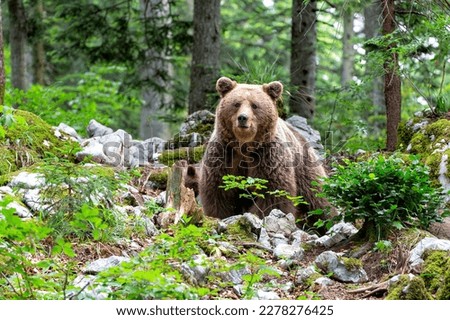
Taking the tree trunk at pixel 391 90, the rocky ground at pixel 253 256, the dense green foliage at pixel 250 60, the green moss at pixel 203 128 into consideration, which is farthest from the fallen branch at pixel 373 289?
the green moss at pixel 203 128

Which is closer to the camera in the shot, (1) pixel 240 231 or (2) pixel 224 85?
(1) pixel 240 231

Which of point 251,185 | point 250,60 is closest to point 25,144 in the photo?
point 251,185

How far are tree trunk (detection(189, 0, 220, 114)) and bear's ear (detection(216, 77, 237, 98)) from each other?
4.25m

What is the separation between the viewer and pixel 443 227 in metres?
6.27

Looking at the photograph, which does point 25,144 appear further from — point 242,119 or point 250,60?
point 250,60

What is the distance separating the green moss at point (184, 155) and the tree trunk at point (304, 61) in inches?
133

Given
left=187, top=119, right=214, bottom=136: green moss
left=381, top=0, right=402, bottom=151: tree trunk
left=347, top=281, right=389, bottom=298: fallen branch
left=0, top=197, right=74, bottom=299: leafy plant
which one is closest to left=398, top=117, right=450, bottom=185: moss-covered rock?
left=381, top=0, right=402, bottom=151: tree trunk

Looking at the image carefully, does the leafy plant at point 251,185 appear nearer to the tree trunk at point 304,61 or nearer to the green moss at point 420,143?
the green moss at point 420,143

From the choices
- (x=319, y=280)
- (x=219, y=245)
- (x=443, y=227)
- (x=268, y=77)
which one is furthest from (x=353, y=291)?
(x=268, y=77)

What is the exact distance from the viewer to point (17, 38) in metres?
14.5

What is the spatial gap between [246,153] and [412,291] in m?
3.72

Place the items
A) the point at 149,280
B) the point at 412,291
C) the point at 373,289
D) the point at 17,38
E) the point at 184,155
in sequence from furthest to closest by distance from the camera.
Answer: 1. the point at 17,38
2. the point at 184,155
3. the point at 373,289
4. the point at 412,291
5. the point at 149,280

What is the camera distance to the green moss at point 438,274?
177 inches
